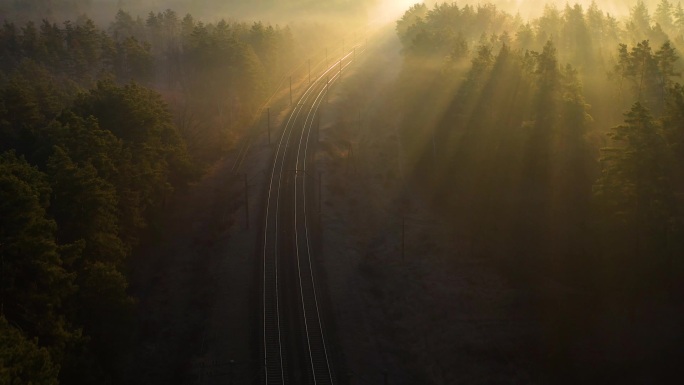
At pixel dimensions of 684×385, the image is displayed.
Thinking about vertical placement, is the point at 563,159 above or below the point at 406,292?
above

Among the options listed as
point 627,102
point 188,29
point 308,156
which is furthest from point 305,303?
point 188,29

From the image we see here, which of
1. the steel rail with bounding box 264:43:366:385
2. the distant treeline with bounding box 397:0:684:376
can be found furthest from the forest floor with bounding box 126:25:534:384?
the distant treeline with bounding box 397:0:684:376

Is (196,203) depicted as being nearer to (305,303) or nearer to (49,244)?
(305,303)

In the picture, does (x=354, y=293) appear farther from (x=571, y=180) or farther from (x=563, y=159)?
(x=563, y=159)

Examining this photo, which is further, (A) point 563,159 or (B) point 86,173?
(A) point 563,159

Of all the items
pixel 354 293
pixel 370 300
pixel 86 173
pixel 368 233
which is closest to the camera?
pixel 86 173

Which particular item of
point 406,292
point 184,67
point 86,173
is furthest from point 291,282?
point 184,67

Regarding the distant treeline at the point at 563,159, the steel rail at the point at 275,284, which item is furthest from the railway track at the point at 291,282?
the distant treeline at the point at 563,159

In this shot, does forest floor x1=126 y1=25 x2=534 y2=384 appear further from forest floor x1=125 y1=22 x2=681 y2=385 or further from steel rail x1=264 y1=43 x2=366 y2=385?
steel rail x1=264 y1=43 x2=366 y2=385
